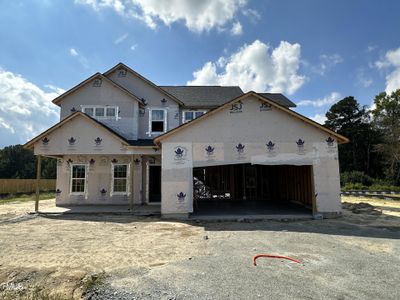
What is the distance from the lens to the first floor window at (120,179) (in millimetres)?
16859

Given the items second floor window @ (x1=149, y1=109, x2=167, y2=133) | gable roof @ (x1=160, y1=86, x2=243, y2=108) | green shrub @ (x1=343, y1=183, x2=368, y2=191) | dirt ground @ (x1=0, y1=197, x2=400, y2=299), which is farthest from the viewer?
green shrub @ (x1=343, y1=183, x2=368, y2=191)

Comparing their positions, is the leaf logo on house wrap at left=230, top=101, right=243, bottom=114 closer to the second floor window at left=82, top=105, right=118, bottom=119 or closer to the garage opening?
the second floor window at left=82, top=105, right=118, bottom=119

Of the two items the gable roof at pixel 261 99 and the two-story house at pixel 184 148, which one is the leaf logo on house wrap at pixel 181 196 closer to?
the two-story house at pixel 184 148

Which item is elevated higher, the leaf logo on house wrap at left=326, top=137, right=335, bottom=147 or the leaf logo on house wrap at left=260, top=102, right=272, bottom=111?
the leaf logo on house wrap at left=260, top=102, right=272, bottom=111

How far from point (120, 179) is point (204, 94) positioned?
8655mm

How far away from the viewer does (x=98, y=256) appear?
269 inches

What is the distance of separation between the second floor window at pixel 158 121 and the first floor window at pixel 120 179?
297cm

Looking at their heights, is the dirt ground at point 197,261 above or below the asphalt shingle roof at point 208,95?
below

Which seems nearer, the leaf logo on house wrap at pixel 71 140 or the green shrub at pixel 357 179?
the leaf logo on house wrap at pixel 71 140

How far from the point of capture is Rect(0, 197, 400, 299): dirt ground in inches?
188

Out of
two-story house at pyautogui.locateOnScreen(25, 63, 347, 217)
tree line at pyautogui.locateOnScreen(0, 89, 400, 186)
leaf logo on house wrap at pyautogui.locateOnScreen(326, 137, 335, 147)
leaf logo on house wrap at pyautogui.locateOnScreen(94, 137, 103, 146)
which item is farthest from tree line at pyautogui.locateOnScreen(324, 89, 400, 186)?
leaf logo on house wrap at pyautogui.locateOnScreen(94, 137, 103, 146)

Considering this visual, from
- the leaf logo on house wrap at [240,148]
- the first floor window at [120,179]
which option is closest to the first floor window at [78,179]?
the first floor window at [120,179]

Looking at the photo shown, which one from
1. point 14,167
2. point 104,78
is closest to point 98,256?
point 104,78

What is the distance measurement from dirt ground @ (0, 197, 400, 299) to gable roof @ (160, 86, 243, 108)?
9.92 metres
